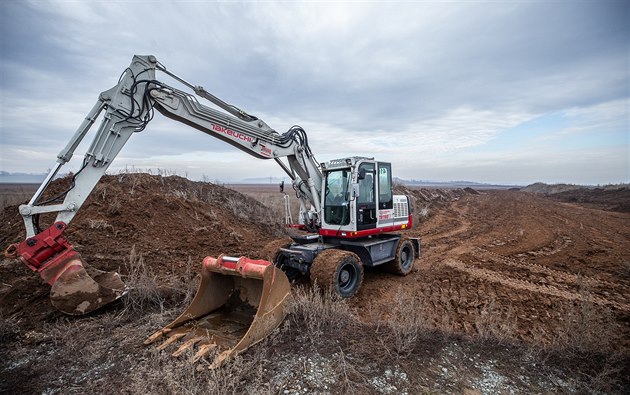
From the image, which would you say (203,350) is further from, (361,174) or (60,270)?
(361,174)

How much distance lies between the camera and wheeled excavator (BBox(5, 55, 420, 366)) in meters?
4.31

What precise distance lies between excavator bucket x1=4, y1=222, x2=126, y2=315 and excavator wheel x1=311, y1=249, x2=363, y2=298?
345cm

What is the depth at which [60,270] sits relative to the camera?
4566 millimetres

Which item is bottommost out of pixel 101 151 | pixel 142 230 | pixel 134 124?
pixel 142 230

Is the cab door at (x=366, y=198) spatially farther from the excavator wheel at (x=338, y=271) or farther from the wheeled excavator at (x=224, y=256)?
the excavator wheel at (x=338, y=271)

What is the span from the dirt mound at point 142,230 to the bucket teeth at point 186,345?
2.89 m

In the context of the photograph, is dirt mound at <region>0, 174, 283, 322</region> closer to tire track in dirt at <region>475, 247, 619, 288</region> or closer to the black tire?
the black tire

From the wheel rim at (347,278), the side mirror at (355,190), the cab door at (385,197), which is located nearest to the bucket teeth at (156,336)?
the wheel rim at (347,278)

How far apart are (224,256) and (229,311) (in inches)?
39.1

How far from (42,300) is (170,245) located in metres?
4.02

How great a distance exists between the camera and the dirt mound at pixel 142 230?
657 centimetres

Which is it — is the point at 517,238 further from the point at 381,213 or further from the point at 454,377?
the point at 454,377

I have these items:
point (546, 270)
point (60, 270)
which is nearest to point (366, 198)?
point (546, 270)

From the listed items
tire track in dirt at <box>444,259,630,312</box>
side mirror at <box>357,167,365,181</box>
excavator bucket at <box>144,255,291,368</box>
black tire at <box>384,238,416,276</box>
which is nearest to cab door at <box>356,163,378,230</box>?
side mirror at <box>357,167,365,181</box>
